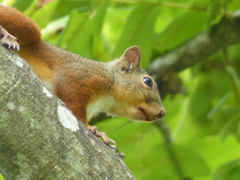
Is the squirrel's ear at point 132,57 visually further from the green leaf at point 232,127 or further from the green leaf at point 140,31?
the green leaf at point 232,127

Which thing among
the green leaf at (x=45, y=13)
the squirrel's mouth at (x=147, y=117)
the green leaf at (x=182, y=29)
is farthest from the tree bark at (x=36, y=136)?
the green leaf at (x=182, y=29)

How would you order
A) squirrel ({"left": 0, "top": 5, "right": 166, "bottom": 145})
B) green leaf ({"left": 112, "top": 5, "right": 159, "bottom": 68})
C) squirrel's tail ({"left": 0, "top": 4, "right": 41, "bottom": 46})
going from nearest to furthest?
squirrel's tail ({"left": 0, "top": 4, "right": 41, "bottom": 46})
squirrel ({"left": 0, "top": 5, "right": 166, "bottom": 145})
green leaf ({"left": 112, "top": 5, "right": 159, "bottom": 68})

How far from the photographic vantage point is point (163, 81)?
608cm

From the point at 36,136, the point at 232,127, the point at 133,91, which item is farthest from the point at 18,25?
the point at 232,127

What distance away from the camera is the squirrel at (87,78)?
4148 mm

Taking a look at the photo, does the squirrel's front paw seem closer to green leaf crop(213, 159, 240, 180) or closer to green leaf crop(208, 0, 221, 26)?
green leaf crop(208, 0, 221, 26)

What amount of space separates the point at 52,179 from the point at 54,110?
411mm

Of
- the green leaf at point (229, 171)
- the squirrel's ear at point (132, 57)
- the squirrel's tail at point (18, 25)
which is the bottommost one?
the green leaf at point (229, 171)

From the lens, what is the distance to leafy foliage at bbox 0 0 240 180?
5.31m

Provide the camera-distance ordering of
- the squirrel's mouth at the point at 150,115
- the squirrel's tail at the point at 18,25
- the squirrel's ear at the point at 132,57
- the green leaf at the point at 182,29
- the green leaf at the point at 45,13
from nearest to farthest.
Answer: the squirrel's tail at the point at 18,25
the squirrel's mouth at the point at 150,115
the squirrel's ear at the point at 132,57
the green leaf at the point at 45,13
the green leaf at the point at 182,29

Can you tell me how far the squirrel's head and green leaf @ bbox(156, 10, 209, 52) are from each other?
82 cm

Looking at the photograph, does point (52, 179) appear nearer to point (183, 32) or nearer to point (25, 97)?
point (25, 97)

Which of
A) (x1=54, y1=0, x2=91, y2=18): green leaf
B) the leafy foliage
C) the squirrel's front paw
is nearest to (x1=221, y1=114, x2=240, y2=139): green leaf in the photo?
the leafy foliage

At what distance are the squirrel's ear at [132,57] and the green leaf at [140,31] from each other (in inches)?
14.3
